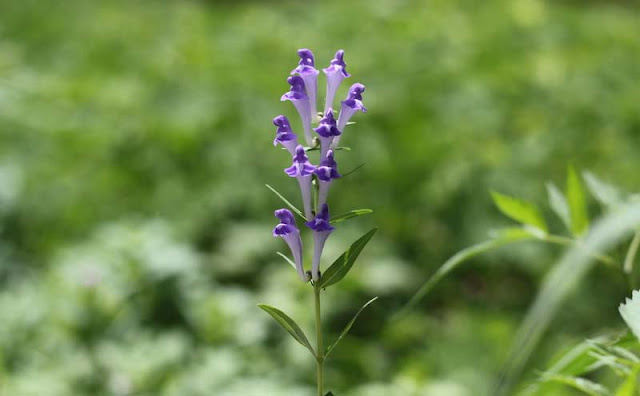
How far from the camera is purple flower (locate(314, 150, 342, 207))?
37.1 inches

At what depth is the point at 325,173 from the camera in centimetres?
94

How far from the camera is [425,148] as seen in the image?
12.5 feet

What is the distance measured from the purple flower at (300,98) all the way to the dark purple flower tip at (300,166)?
0.09 m

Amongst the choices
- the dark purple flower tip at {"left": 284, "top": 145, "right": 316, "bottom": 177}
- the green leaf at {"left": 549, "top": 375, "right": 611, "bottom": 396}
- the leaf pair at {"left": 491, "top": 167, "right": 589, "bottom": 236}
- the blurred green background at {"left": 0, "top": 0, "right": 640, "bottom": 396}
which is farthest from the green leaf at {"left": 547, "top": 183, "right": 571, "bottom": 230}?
the blurred green background at {"left": 0, "top": 0, "right": 640, "bottom": 396}

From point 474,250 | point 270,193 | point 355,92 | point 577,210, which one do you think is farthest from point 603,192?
point 270,193

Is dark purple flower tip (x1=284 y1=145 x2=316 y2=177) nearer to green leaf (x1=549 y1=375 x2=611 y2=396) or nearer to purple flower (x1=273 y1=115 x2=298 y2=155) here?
purple flower (x1=273 y1=115 x2=298 y2=155)

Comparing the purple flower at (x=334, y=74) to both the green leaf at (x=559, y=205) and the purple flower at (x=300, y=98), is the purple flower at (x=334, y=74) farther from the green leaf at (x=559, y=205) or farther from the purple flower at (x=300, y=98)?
the green leaf at (x=559, y=205)

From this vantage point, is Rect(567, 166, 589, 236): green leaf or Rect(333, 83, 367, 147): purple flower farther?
Rect(567, 166, 589, 236): green leaf

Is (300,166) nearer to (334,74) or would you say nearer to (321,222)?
(321,222)

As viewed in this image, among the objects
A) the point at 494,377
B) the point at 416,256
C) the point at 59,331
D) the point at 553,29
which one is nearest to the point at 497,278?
the point at 416,256

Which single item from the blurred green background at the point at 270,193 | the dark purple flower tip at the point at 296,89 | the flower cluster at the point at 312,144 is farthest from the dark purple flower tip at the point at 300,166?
the blurred green background at the point at 270,193

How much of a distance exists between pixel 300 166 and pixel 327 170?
4 cm

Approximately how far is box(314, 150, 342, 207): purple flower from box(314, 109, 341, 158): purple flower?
0.07ft

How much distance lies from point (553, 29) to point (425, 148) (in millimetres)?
2556
